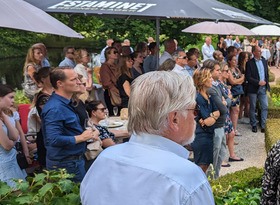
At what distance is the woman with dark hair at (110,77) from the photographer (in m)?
7.35

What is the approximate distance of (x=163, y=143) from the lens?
1542 mm

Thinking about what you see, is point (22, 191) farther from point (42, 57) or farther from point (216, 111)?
point (42, 57)

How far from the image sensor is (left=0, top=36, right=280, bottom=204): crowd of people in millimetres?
1488

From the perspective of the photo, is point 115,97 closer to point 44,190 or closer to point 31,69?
point 31,69

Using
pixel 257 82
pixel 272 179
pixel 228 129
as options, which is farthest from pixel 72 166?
pixel 257 82

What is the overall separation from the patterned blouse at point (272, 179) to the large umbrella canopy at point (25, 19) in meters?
2.08

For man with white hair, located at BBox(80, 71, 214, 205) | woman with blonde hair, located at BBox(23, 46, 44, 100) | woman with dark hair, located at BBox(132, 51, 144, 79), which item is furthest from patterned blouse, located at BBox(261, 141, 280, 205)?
woman with dark hair, located at BBox(132, 51, 144, 79)

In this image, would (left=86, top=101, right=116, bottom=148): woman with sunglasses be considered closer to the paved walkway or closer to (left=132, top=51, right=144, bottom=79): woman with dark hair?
the paved walkway

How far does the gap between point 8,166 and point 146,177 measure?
275 cm

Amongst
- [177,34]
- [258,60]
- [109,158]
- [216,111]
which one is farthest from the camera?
[177,34]

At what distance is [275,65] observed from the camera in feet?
86.2

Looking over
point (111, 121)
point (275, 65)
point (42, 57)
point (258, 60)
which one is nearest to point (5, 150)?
point (111, 121)

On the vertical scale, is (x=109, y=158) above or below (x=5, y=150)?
above

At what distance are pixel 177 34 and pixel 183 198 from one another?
19315 millimetres
